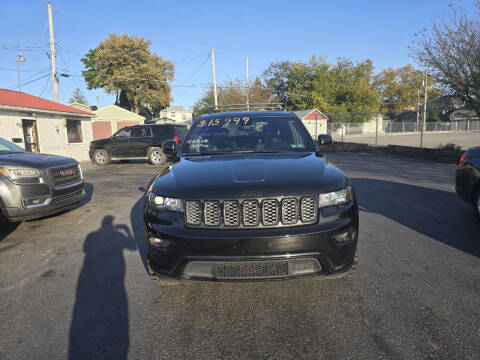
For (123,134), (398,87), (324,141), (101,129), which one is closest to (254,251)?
(324,141)

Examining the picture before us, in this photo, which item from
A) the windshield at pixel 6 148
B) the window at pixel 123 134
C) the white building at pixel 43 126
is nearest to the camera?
the windshield at pixel 6 148

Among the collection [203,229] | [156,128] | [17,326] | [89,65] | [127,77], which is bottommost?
[17,326]

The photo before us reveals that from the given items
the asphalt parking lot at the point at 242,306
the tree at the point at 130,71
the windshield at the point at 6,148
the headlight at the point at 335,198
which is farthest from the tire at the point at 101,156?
the tree at the point at 130,71

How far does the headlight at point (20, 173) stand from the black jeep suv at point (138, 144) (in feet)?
33.7

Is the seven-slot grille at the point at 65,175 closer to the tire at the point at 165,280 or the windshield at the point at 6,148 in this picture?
the windshield at the point at 6,148

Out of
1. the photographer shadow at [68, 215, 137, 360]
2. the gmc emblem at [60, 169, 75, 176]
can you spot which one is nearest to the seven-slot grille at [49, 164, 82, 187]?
the gmc emblem at [60, 169, 75, 176]

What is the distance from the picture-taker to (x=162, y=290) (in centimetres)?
316

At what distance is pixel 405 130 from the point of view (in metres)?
39.9

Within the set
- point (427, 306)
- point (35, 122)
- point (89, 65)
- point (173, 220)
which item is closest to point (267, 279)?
point (173, 220)

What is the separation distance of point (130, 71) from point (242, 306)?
49.4 meters

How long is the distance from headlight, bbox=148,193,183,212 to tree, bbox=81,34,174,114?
48.7m

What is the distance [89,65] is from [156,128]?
46832 mm

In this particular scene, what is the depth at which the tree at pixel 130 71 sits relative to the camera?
46.8 meters

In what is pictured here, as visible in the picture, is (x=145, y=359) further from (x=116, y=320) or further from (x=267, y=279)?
(x=267, y=279)
